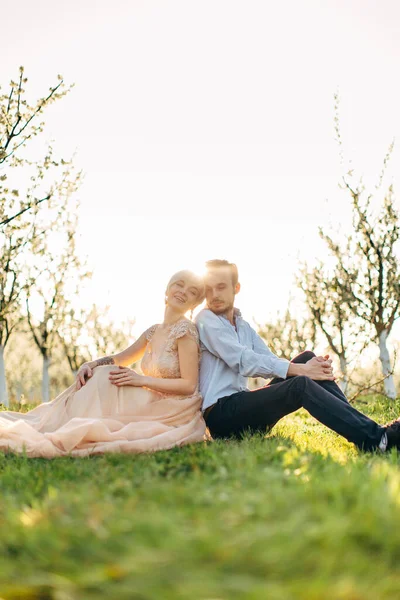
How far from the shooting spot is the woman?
475cm

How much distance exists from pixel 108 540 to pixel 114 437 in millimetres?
2659

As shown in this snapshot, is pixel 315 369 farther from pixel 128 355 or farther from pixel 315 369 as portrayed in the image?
pixel 128 355

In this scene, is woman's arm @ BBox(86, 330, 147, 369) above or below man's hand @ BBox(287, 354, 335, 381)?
above

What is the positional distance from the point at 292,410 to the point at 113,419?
1.61 meters

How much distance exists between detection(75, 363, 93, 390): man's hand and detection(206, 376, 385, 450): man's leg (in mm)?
1231

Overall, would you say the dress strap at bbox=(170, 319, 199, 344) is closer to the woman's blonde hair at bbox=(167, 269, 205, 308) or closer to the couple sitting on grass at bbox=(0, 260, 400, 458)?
the couple sitting on grass at bbox=(0, 260, 400, 458)

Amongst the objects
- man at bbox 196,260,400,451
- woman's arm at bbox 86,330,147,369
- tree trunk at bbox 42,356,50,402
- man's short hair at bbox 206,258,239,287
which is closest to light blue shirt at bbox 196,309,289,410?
man at bbox 196,260,400,451

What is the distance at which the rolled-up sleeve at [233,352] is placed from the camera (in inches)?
209

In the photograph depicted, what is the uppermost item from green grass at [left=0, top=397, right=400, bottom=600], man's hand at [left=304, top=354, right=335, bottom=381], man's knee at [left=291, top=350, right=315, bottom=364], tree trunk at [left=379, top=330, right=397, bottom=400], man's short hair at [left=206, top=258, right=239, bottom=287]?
man's short hair at [left=206, top=258, right=239, bottom=287]

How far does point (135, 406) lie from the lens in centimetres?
535

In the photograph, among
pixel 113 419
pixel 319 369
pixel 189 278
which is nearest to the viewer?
pixel 113 419

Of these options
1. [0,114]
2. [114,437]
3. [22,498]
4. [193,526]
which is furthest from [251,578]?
[0,114]

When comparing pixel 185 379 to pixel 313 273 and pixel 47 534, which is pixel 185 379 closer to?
pixel 47 534

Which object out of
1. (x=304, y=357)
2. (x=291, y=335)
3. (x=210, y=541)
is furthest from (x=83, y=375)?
(x=291, y=335)
